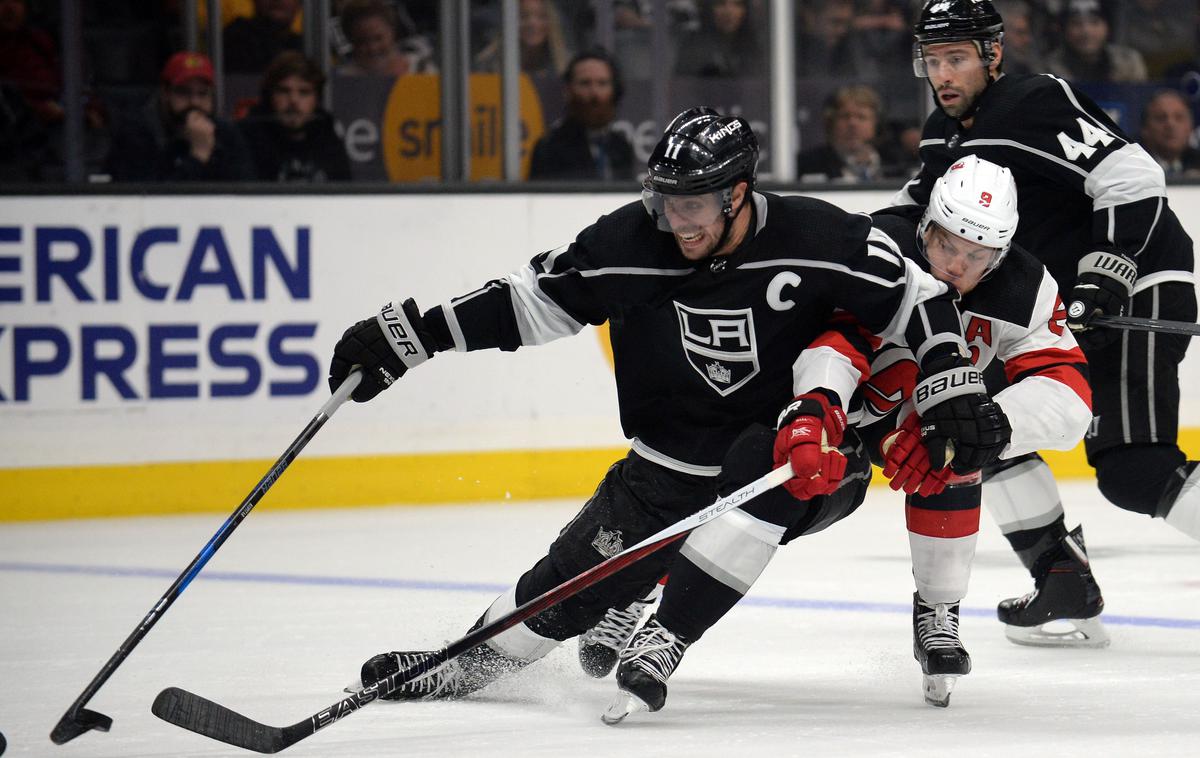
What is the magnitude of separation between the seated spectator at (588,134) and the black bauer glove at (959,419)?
3319mm

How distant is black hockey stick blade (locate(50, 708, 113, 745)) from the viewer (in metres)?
2.48

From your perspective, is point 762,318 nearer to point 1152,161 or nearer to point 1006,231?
point 1006,231

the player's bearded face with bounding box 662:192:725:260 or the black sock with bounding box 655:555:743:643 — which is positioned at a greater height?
the player's bearded face with bounding box 662:192:725:260

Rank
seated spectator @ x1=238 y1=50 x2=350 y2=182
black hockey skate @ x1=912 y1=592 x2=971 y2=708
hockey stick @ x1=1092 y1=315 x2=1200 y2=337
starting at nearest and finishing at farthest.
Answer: black hockey skate @ x1=912 y1=592 x2=971 y2=708 → hockey stick @ x1=1092 y1=315 x2=1200 y2=337 → seated spectator @ x1=238 y1=50 x2=350 y2=182

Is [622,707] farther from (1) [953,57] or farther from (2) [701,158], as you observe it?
(1) [953,57]

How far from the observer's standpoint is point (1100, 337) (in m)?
3.33

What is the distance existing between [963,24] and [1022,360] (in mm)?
781

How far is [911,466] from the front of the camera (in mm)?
2754

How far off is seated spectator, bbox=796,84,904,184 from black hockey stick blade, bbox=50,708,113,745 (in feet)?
13.4

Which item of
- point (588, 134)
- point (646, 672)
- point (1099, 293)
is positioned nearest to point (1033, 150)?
point (1099, 293)

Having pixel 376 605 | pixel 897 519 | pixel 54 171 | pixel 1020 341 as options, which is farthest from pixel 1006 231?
pixel 54 171

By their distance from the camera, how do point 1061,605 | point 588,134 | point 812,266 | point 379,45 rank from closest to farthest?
point 812,266 → point 1061,605 → point 379,45 → point 588,134

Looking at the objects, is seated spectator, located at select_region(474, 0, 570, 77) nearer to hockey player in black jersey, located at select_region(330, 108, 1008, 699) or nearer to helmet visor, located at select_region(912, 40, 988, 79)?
helmet visor, located at select_region(912, 40, 988, 79)

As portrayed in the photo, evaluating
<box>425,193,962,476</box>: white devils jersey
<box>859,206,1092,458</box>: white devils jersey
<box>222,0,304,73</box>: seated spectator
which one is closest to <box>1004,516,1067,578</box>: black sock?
<box>859,206,1092,458</box>: white devils jersey
